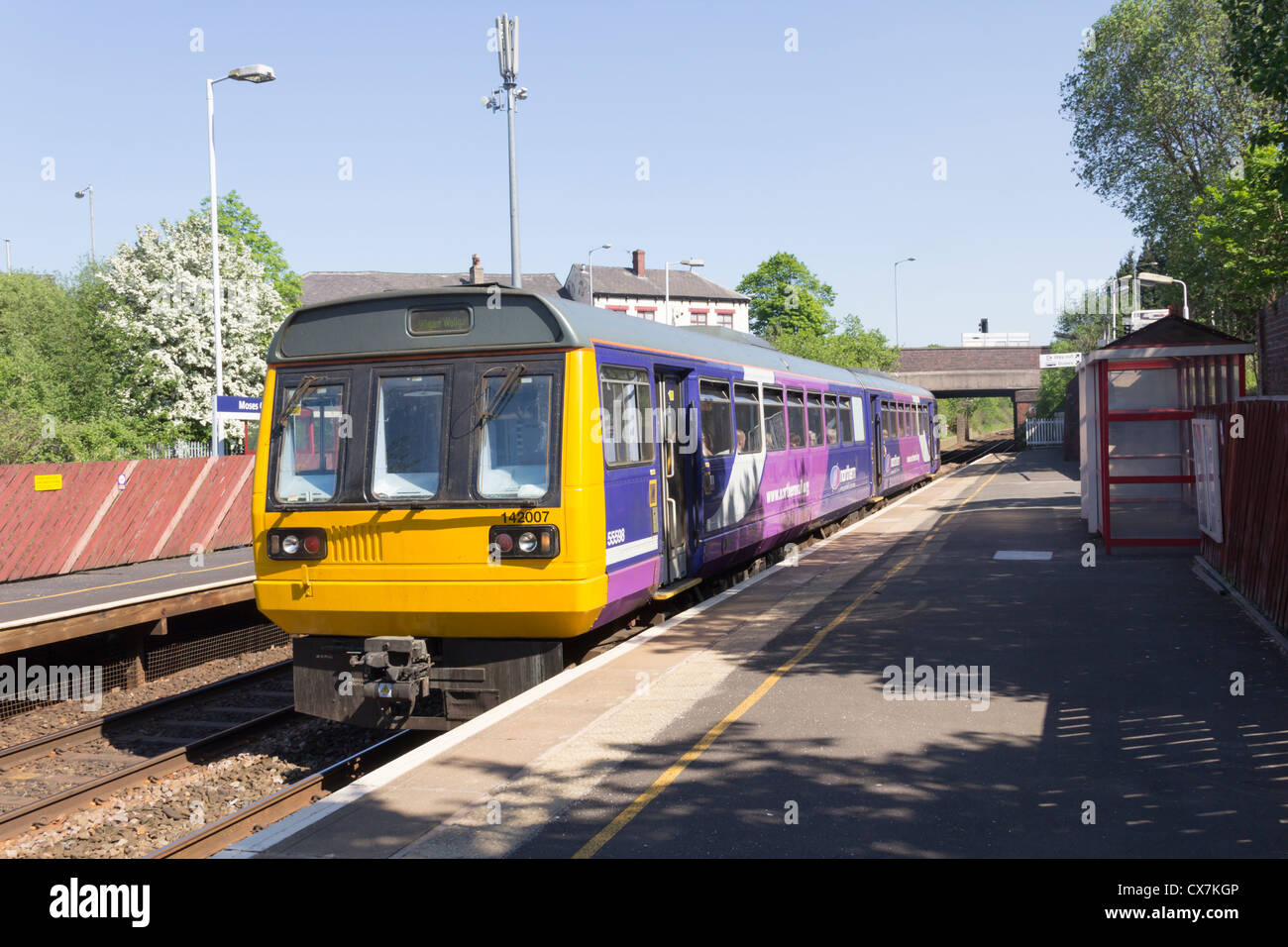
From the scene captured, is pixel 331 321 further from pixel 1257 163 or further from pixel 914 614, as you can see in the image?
pixel 1257 163

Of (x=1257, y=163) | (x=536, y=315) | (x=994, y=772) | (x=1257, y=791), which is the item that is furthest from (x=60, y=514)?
(x=1257, y=163)

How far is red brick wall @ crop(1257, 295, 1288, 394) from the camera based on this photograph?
49.2 feet

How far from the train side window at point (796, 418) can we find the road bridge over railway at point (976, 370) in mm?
52668

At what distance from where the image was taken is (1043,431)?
209 feet

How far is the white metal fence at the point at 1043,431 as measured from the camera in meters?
63.0

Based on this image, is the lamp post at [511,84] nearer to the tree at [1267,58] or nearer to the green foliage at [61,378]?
the tree at [1267,58]

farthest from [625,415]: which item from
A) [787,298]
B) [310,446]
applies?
[787,298]

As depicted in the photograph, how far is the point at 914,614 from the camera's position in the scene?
11094mm

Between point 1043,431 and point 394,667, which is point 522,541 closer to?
point 394,667

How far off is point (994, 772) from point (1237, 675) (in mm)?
3079

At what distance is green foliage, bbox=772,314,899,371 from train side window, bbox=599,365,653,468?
45.8 meters
